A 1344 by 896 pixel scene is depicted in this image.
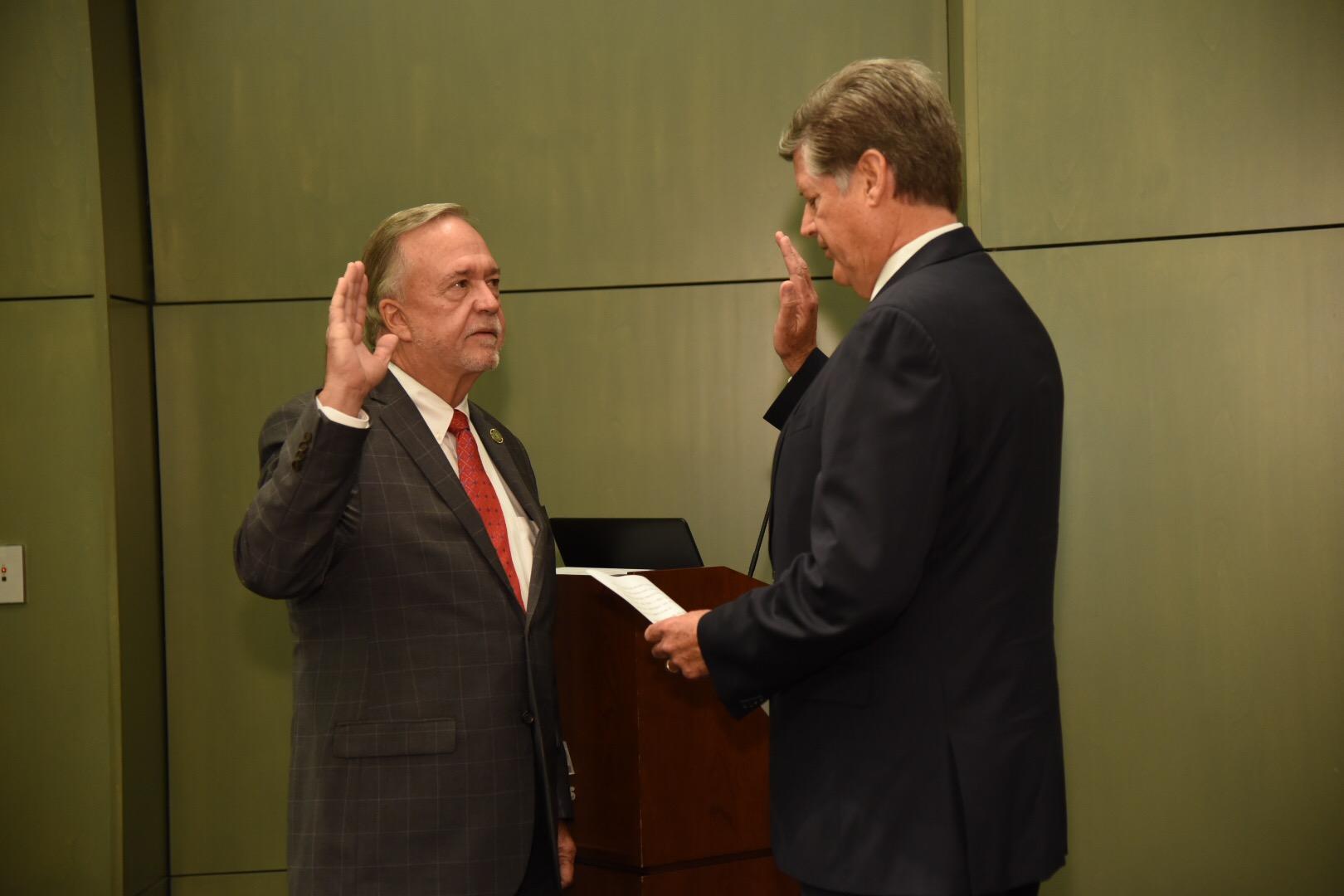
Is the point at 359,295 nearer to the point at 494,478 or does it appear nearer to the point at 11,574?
the point at 494,478

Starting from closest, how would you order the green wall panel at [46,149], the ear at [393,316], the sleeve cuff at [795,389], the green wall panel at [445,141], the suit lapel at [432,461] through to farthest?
the suit lapel at [432,461], the ear at [393,316], the sleeve cuff at [795,389], the green wall panel at [46,149], the green wall panel at [445,141]

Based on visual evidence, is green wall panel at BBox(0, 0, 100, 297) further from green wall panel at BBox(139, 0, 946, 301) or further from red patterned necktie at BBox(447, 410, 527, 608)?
red patterned necktie at BBox(447, 410, 527, 608)

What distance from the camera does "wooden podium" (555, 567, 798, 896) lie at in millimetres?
2018

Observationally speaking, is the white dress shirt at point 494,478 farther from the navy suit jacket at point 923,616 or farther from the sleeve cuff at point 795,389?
the navy suit jacket at point 923,616

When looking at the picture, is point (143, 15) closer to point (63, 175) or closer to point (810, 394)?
point (63, 175)

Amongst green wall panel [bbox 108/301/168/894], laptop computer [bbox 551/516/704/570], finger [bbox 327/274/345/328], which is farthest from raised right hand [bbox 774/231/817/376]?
green wall panel [bbox 108/301/168/894]

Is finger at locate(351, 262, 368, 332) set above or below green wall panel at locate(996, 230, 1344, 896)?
above

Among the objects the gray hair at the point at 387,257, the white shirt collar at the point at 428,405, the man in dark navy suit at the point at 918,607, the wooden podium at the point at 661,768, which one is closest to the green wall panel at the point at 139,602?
the gray hair at the point at 387,257

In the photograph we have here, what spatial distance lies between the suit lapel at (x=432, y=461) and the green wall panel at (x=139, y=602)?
138cm

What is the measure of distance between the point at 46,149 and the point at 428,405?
5.27 feet

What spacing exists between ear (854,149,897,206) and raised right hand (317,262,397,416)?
78cm

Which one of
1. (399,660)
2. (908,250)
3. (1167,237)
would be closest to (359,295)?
(399,660)

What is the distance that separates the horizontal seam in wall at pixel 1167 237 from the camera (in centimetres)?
285

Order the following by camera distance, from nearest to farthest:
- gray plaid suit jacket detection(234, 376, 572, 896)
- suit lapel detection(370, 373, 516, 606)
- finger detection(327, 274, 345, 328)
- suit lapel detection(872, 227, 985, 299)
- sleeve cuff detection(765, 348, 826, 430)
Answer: suit lapel detection(872, 227, 985, 299)
finger detection(327, 274, 345, 328)
gray plaid suit jacket detection(234, 376, 572, 896)
suit lapel detection(370, 373, 516, 606)
sleeve cuff detection(765, 348, 826, 430)
